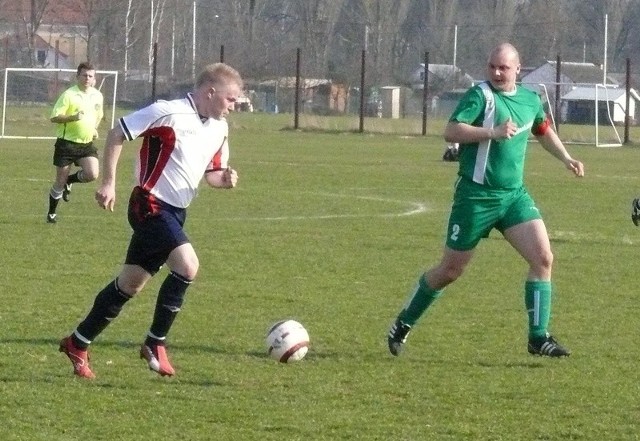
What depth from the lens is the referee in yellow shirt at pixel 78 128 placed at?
15500 mm

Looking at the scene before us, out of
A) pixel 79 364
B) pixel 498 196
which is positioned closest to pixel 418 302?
pixel 498 196

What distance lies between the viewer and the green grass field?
6199 mm

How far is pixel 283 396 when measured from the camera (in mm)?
6680

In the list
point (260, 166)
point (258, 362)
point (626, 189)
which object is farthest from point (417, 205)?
point (258, 362)

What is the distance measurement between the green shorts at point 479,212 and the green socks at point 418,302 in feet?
1.02

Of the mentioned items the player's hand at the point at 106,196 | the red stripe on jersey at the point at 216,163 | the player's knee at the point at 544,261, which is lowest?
the player's knee at the point at 544,261

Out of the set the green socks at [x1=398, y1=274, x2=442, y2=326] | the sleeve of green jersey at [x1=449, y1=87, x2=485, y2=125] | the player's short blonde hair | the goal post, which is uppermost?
the player's short blonde hair

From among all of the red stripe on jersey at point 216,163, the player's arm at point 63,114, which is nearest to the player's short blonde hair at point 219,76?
the red stripe on jersey at point 216,163

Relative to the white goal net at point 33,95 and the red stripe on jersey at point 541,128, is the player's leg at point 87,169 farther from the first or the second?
the white goal net at point 33,95

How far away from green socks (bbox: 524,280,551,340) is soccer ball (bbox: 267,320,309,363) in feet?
4.28

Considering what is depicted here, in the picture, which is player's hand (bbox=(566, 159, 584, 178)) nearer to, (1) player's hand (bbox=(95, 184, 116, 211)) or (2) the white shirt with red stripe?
(2) the white shirt with red stripe

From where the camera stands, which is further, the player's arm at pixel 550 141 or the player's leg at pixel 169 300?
the player's arm at pixel 550 141

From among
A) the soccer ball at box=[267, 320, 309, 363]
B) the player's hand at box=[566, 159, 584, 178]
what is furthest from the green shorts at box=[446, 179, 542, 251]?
the soccer ball at box=[267, 320, 309, 363]

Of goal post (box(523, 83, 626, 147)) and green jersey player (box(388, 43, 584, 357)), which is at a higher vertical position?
green jersey player (box(388, 43, 584, 357))
